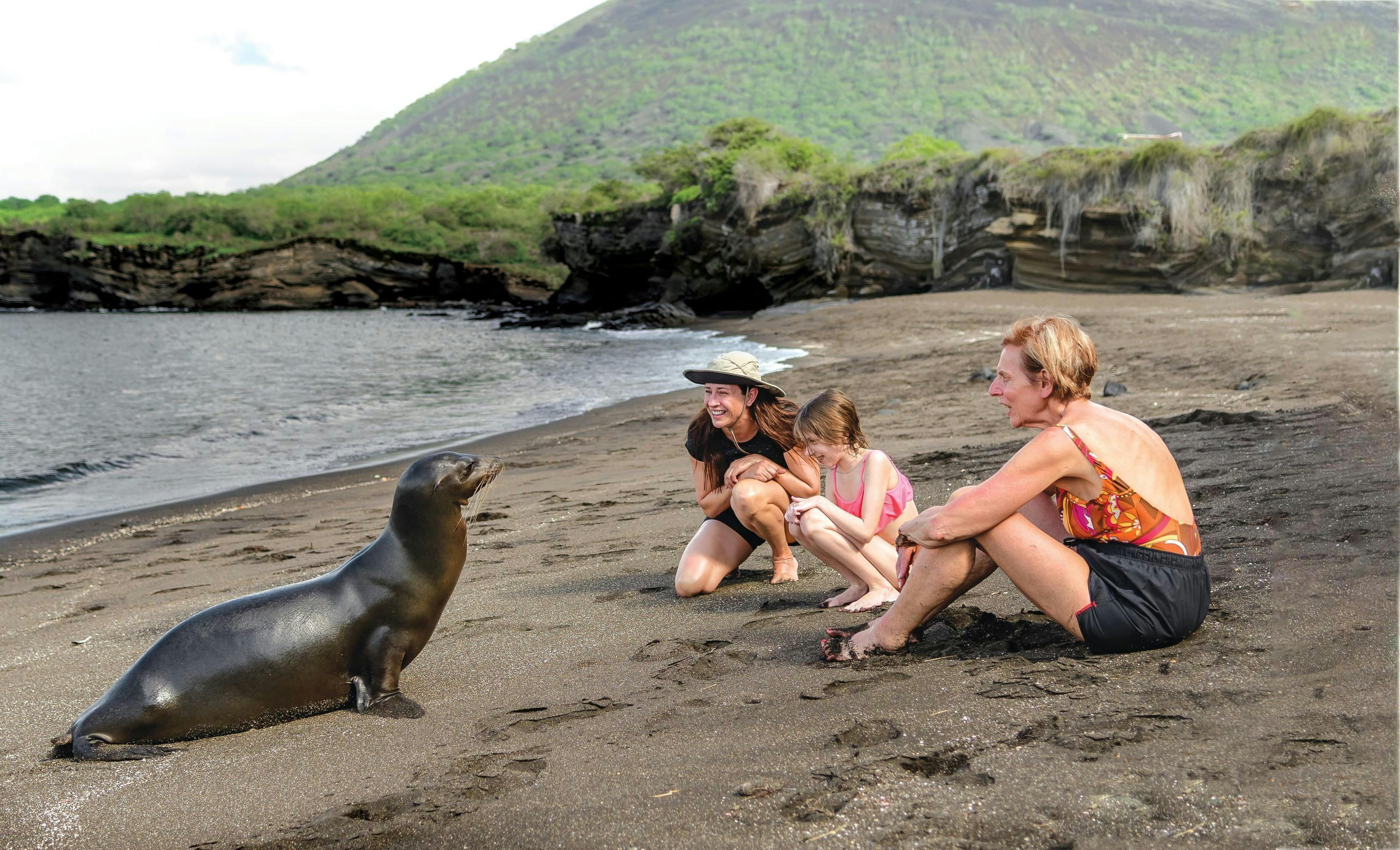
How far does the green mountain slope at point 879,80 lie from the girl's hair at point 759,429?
356ft

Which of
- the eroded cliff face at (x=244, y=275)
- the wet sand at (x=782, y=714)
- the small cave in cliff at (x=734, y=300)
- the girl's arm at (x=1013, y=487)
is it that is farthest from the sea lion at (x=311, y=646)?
the eroded cliff face at (x=244, y=275)

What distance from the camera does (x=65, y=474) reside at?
517 inches

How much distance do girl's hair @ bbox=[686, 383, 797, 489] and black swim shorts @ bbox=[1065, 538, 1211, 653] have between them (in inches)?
74.8

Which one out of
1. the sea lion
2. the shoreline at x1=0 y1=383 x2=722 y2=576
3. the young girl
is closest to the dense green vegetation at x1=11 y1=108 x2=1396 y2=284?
the shoreline at x1=0 y1=383 x2=722 y2=576

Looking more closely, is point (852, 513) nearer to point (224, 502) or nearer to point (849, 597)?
point (849, 597)

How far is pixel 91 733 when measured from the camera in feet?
11.5

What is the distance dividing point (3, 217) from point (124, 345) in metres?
85.6

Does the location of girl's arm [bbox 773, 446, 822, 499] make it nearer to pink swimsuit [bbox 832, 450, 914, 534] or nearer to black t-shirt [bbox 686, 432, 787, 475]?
black t-shirt [bbox 686, 432, 787, 475]

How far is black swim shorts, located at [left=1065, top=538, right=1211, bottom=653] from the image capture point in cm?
329

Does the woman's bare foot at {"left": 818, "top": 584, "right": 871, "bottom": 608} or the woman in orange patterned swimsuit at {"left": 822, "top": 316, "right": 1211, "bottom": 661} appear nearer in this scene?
the woman in orange patterned swimsuit at {"left": 822, "top": 316, "right": 1211, "bottom": 661}

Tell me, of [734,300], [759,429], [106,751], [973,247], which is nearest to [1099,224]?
[973,247]

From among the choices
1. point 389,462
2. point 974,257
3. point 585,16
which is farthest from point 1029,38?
point 389,462

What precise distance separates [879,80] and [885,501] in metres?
141

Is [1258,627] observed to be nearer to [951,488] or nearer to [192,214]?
[951,488]
